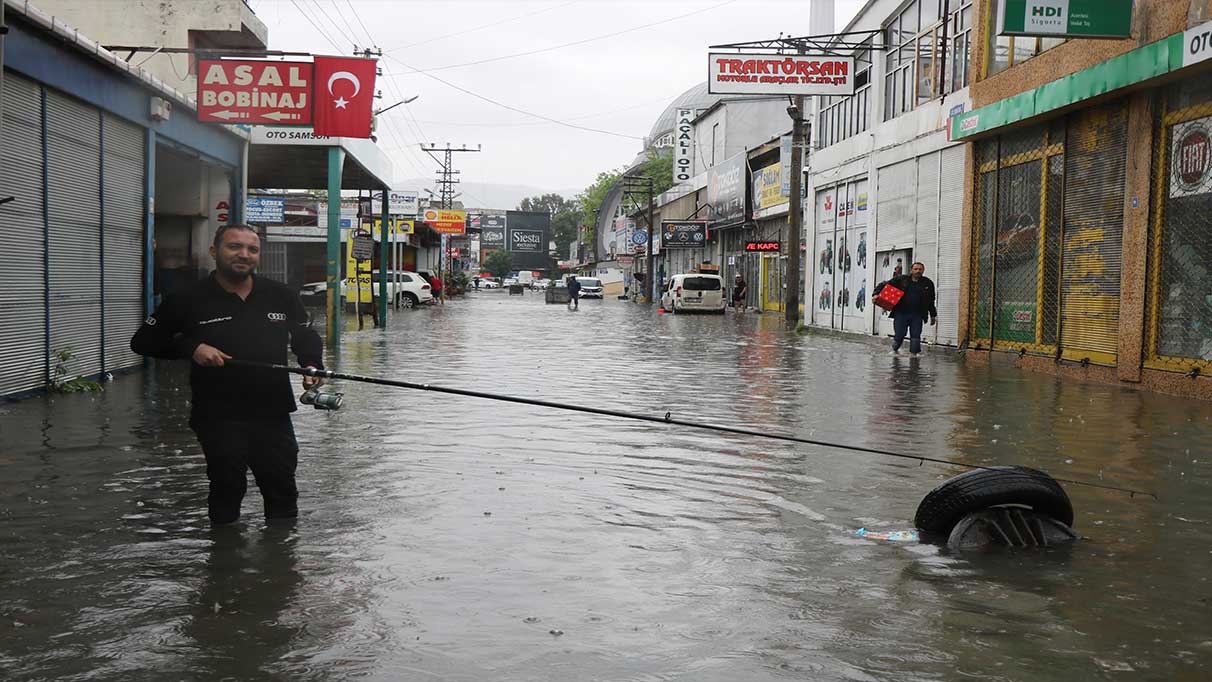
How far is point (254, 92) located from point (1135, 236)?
1306 centimetres

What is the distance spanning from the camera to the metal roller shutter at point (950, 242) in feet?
84.7

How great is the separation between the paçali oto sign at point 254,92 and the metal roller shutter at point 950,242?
13072 millimetres

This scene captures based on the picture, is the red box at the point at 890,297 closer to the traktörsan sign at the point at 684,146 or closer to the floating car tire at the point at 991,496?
the floating car tire at the point at 991,496

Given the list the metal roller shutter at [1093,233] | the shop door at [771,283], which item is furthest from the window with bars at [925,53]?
the shop door at [771,283]

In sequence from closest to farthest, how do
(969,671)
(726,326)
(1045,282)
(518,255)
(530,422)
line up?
(969,671) → (530,422) → (1045,282) → (726,326) → (518,255)

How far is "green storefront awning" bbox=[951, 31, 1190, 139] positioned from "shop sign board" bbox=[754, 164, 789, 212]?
28.3m

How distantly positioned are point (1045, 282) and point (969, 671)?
17.7 m

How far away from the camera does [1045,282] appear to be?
68.7 ft

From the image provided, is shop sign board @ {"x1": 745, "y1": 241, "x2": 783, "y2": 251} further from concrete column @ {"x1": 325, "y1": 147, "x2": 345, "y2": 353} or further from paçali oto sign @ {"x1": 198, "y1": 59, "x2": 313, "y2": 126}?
paçali oto sign @ {"x1": 198, "y1": 59, "x2": 313, "y2": 126}

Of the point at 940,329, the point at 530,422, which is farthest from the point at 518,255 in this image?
the point at 530,422

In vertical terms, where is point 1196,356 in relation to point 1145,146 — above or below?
below

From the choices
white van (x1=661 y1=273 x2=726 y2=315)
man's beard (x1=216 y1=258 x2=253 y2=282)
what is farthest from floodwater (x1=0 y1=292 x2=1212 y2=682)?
white van (x1=661 y1=273 x2=726 y2=315)

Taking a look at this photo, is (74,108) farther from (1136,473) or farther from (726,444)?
(1136,473)

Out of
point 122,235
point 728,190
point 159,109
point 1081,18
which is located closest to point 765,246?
point 728,190
